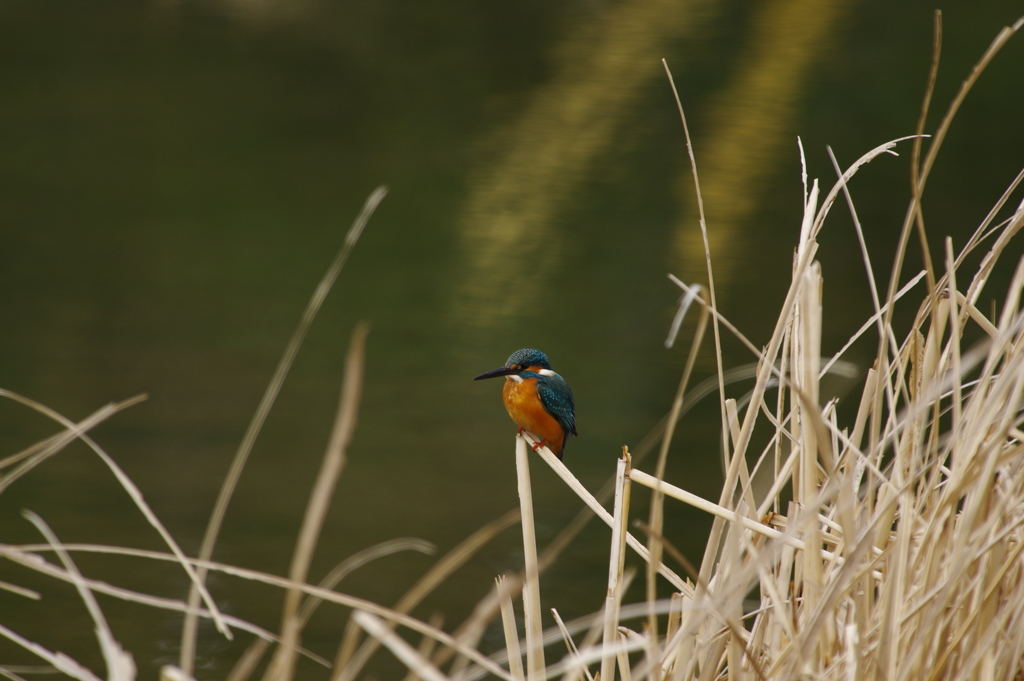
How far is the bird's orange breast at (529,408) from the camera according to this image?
2354 mm

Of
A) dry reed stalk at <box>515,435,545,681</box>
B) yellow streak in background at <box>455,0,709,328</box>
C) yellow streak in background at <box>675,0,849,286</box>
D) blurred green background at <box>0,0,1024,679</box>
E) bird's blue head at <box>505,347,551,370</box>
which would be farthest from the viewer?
yellow streak in background at <box>675,0,849,286</box>

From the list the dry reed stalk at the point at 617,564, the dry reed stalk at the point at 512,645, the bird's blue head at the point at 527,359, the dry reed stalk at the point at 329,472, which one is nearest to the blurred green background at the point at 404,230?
the bird's blue head at the point at 527,359

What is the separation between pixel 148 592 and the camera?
3.62 m

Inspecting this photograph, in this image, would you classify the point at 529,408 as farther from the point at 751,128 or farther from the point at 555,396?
the point at 751,128

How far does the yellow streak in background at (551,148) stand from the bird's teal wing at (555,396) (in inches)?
123

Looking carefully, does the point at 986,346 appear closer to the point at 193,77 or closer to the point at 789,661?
the point at 789,661

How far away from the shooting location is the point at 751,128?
8391mm

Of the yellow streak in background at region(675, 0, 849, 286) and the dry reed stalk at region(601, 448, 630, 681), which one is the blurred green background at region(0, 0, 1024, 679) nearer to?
the yellow streak in background at region(675, 0, 849, 286)

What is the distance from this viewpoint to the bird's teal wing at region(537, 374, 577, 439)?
2.35 m

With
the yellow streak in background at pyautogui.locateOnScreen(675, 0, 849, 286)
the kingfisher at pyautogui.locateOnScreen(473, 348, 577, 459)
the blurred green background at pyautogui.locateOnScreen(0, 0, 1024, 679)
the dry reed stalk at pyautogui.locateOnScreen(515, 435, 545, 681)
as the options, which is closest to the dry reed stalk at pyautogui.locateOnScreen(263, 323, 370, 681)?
the dry reed stalk at pyautogui.locateOnScreen(515, 435, 545, 681)

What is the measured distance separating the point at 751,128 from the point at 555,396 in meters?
6.63

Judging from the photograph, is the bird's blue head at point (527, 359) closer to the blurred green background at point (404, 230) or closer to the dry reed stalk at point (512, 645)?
the dry reed stalk at point (512, 645)

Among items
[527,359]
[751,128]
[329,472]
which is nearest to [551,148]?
[751,128]

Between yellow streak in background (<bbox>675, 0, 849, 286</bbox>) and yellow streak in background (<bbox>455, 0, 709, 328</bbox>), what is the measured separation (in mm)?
804
